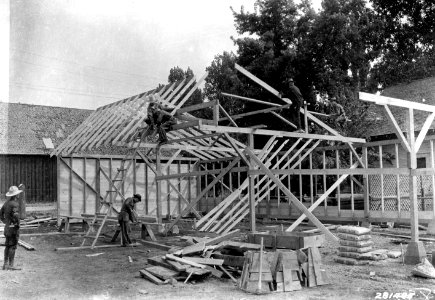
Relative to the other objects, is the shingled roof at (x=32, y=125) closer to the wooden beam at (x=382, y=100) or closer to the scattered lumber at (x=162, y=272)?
the scattered lumber at (x=162, y=272)

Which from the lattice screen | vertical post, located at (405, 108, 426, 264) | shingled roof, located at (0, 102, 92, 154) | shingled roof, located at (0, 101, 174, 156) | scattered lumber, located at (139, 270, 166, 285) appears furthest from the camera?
shingled roof, located at (0, 102, 92, 154)

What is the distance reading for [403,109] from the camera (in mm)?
22953

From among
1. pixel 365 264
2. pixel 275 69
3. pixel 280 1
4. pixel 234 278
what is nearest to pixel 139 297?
pixel 234 278

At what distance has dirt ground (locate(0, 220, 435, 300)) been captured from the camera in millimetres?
6855

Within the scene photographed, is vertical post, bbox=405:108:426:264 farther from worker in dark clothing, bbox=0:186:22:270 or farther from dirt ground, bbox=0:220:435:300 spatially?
worker in dark clothing, bbox=0:186:22:270

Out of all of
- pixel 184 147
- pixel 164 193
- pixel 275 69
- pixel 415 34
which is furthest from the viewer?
pixel 415 34

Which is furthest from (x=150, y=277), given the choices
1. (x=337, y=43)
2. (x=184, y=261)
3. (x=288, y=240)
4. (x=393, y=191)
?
(x=337, y=43)

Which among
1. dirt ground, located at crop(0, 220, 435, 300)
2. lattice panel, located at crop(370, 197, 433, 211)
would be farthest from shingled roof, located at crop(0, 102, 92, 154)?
lattice panel, located at crop(370, 197, 433, 211)

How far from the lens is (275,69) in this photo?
2384 centimetres

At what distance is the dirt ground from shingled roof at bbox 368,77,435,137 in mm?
10607

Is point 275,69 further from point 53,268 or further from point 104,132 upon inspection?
point 53,268

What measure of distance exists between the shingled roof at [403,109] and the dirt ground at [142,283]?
10.6 meters

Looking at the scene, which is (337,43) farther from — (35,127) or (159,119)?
(35,127)

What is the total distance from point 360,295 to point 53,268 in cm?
630
